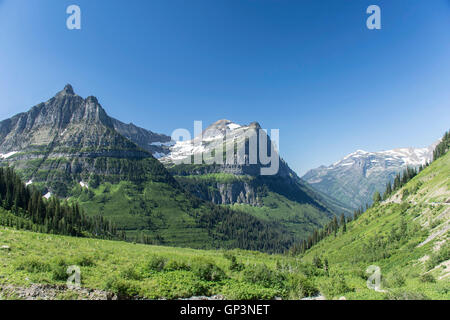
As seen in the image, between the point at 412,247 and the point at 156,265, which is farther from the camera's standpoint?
the point at 412,247

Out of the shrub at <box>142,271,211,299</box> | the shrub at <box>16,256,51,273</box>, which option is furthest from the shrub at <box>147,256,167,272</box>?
the shrub at <box>16,256,51,273</box>

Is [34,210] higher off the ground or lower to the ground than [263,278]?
higher

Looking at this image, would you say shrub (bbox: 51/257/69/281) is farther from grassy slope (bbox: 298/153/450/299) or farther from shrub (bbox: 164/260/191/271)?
grassy slope (bbox: 298/153/450/299)

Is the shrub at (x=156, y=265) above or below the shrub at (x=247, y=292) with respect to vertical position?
above

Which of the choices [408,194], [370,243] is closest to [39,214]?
[370,243]

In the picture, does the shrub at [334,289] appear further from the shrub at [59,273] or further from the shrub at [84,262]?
the shrub at [84,262]

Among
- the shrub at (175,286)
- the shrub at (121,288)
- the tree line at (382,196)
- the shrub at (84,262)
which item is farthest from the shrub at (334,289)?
the tree line at (382,196)

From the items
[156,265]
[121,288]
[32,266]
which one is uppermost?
[32,266]

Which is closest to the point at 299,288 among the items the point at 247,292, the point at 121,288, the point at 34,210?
the point at 247,292

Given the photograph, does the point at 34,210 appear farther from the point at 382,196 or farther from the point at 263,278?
the point at 382,196

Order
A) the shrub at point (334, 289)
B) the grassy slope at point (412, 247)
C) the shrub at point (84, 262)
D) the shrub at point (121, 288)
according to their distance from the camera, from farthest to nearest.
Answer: the grassy slope at point (412, 247) → the shrub at point (84, 262) → the shrub at point (334, 289) → the shrub at point (121, 288)

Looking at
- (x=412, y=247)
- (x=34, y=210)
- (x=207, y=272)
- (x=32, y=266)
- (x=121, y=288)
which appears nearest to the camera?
(x=121, y=288)

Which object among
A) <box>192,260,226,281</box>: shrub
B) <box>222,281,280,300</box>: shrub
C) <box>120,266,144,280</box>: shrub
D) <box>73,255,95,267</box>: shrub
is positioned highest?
<box>73,255,95,267</box>: shrub

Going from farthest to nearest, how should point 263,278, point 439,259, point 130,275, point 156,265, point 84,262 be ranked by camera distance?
point 439,259, point 156,265, point 84,262, point 263,278, point 130,275
